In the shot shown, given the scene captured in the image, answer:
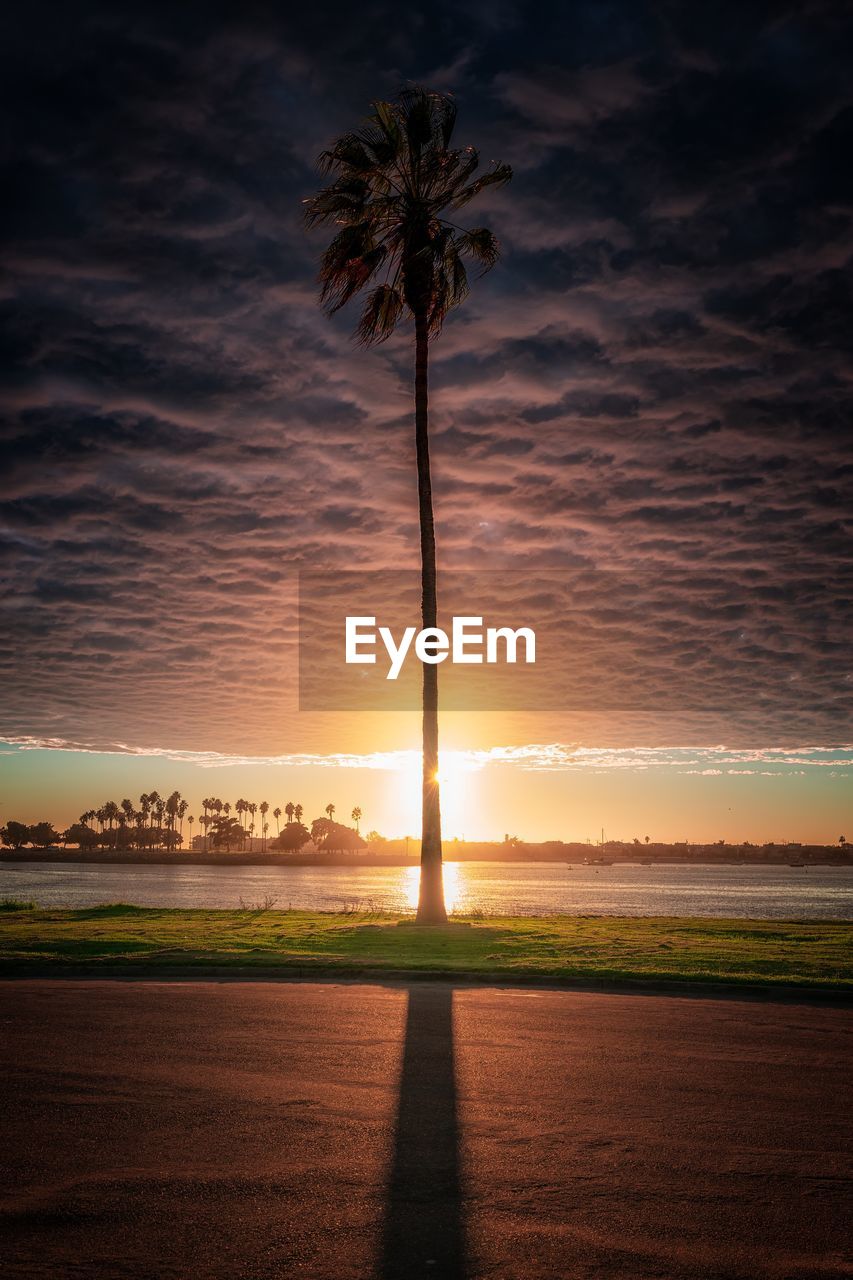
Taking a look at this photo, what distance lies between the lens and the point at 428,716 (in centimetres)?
2439

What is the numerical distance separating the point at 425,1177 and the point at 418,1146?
60 cm

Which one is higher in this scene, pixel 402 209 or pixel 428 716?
pixel 402 209

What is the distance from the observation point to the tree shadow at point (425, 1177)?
15.1 feet

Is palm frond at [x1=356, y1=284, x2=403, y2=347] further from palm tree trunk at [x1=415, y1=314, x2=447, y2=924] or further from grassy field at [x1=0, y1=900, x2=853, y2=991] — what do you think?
grassy field at [x1=0, y1=900, x2=853, y2=991]

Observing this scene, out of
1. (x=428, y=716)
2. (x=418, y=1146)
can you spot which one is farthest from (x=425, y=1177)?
(x=428, y=716)

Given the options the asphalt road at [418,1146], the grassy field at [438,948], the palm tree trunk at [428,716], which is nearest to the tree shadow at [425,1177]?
the asphalt road at [418,1146]

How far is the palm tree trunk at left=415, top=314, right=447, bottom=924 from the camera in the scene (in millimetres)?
23672

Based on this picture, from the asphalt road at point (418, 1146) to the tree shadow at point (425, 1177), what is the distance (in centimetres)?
2

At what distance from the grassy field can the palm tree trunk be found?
0.86m

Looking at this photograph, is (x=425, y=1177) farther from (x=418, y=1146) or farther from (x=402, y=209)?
(x=402, y=209)

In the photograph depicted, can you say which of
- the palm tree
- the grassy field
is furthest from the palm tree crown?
the grassy field

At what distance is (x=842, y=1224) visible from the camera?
504 centimetres

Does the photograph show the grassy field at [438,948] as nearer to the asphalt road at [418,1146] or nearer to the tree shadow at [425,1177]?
the asphalt road at [418,1146]

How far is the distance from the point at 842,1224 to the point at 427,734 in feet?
63.4
